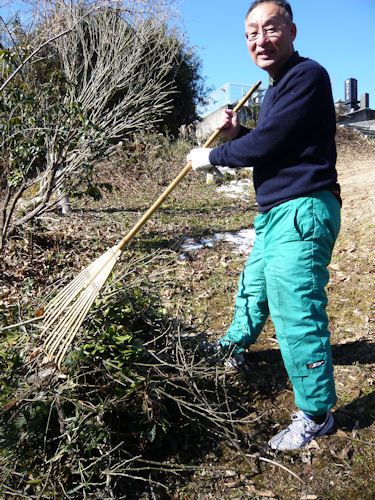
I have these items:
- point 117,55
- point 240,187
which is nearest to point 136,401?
point 117,55

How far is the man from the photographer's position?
73.4 inches

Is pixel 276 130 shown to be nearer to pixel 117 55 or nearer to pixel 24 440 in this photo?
pixel 24 440

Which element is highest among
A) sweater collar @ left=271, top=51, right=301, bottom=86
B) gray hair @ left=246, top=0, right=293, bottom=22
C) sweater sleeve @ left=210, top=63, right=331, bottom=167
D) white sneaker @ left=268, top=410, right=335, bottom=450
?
gray hair @ left=246, top=0, right=293, bottom=22

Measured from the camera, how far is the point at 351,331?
3.13m

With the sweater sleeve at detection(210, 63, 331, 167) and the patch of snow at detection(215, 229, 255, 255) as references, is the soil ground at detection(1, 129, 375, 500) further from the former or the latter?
the sweater sleeve at detection(210, 63, 331, 167)

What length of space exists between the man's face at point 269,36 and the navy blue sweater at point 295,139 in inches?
2.5

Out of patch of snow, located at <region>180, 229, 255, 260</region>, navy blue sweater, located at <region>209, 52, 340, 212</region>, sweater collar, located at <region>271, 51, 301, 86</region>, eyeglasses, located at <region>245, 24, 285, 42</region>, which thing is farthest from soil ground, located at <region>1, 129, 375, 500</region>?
eyeglasses, located at <region>245, 24, 285, 42</region>

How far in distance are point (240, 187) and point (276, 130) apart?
7296mm

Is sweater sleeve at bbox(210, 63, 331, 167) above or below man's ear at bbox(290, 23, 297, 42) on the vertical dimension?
below

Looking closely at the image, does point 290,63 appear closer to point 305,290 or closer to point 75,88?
point 305,290

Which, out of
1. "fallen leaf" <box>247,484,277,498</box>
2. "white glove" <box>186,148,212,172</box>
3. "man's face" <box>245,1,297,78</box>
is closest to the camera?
"fallen leaf" <box>247,484,277,498</box>

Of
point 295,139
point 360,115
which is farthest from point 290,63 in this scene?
point 360,115

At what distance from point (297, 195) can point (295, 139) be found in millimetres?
274

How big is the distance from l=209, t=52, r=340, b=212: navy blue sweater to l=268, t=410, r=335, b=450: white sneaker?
1.16 m
